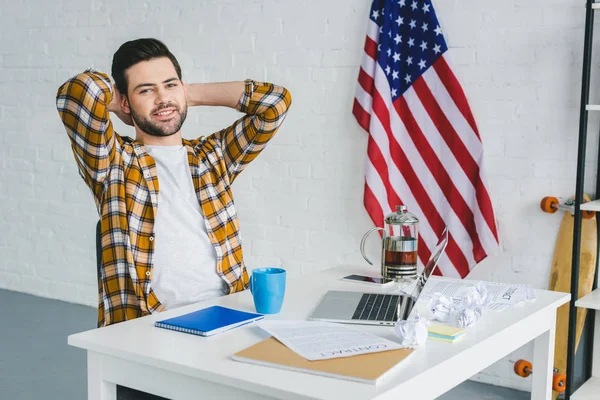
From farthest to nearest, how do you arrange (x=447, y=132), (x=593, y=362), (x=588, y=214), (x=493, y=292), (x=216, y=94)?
(x=447, y=132) → (x=593, y=362) → (x=588, y=214) → (x=216, y=94) → (x=493, y=292)

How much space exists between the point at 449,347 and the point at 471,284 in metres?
0.58

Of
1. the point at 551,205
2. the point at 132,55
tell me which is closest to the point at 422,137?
the point at 551,205

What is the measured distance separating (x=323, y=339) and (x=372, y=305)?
33cm

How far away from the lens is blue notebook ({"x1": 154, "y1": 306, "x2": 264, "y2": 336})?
1.48 m

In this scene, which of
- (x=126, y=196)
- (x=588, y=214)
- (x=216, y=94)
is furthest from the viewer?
(x=588, y=214)

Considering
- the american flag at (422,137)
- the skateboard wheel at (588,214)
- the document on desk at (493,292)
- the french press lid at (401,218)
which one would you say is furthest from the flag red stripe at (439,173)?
the document on desk at (493,292)

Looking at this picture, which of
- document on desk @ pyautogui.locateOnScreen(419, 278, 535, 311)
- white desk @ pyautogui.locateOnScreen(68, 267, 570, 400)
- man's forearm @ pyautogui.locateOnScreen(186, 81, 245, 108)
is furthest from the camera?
man's forearm @ pyautogui.locateOnScreen(186, 81, 245, 108)

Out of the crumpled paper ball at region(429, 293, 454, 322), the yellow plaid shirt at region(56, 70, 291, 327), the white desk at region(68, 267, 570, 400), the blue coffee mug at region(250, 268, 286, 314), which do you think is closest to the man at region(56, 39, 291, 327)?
the yellow plaid shirt at region(56, 70, 291, 327)

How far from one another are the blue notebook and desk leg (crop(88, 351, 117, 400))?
15cm

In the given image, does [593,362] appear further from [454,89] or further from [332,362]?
[332,362]

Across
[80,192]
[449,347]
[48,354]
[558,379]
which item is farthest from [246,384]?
[80,192]

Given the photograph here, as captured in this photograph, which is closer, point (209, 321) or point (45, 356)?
point (209, 321)

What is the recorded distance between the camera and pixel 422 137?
3.24 m

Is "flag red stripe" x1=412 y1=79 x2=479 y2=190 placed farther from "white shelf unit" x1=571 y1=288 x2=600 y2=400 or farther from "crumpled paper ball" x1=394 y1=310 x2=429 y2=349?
"crumpled paper ball" x1=394 y1=310 x2=429 y2=349
